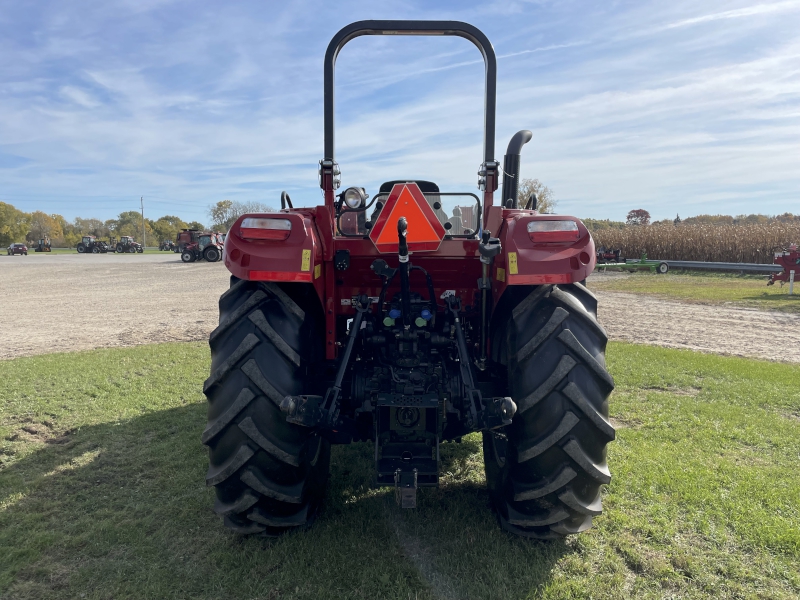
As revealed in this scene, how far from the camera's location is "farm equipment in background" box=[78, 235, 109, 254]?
54719 millimetres

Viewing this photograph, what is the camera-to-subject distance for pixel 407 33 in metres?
3.19

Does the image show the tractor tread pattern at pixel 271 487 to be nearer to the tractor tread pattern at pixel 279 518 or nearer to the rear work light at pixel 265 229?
the tractor tread pattern at pixel 279 518

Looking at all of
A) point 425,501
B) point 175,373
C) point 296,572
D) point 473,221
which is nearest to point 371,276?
point 473,221

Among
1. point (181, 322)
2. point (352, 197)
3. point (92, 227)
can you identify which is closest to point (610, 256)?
point (181, 322)

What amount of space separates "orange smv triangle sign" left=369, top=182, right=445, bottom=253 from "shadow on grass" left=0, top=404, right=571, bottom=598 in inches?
62.3

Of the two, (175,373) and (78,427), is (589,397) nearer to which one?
(78,427)

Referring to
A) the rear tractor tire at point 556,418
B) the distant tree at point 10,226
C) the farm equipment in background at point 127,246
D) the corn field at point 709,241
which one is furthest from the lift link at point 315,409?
the distant tree at point 10,226

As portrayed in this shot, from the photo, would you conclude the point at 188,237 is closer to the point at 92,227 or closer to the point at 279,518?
the point at 279,518

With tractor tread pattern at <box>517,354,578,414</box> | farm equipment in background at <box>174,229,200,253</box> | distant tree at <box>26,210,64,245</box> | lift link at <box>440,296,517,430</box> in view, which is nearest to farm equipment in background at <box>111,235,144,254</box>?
farm equipment in background at <box>174,229,200,253</box>

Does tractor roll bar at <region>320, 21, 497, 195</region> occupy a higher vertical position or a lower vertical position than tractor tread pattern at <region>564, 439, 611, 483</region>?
higher

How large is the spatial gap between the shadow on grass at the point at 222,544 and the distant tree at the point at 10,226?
8154 centimetres

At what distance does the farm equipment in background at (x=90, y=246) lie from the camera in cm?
5472

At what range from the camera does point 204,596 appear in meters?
2.46

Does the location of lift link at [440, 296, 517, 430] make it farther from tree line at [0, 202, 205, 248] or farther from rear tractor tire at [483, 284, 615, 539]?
tree line at [0, 202, 205, 248]
